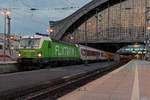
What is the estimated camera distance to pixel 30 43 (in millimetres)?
21125

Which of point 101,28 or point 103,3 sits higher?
point 103,3

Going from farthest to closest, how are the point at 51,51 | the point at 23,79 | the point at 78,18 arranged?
the point at 78,18
the point at 51,51
the point at 23,79

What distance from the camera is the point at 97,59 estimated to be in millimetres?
48344

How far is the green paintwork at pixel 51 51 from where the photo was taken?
20281 millimetres

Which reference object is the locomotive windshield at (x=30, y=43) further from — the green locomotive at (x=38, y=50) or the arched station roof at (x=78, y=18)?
the arched station roof at (x=78, y=18)

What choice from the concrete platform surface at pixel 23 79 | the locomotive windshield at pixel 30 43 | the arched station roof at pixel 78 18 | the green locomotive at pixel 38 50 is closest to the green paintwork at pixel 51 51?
the green locomotive at pixel 38 50

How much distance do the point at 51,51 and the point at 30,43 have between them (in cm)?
245

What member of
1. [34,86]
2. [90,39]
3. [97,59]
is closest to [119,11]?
[90,39]

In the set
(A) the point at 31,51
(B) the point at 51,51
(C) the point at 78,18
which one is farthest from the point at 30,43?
(C) the point at 78,18

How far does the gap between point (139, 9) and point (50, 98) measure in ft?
246

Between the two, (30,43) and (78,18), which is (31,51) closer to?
(30,43)

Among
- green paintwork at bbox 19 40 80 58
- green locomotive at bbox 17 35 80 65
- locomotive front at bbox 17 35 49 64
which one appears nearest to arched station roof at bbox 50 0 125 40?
green paintwork at bbox 19 40 80 58

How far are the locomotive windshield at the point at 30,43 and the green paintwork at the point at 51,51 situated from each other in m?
0.56

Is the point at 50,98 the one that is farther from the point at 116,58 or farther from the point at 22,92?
the point at 116,58
